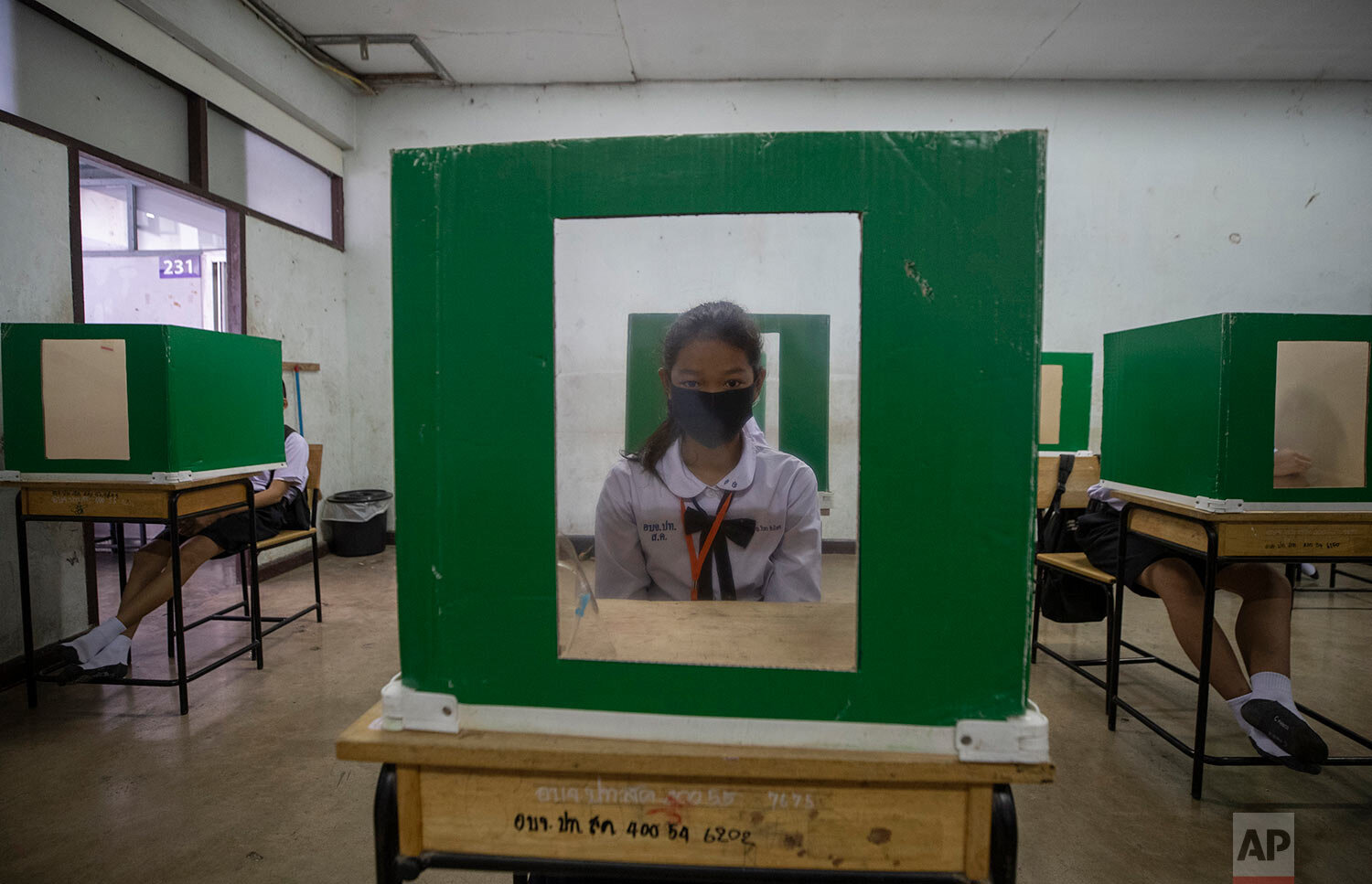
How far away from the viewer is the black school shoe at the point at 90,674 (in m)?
2.12

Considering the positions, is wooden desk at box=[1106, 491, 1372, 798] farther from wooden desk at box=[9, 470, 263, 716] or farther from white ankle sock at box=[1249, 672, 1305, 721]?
wooden desk at box=[9, 470, 263, 716]

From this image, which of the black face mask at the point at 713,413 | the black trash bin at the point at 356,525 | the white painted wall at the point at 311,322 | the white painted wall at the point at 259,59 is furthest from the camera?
the black trash bin at the point at 356,525

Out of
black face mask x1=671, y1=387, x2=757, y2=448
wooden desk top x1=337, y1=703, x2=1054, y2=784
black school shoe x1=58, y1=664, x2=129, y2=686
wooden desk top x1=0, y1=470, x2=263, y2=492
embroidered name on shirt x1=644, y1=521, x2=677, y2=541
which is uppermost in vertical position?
black face mask x1=671, y1=387, x2=757, y2=448

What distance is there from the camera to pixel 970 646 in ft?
1.72

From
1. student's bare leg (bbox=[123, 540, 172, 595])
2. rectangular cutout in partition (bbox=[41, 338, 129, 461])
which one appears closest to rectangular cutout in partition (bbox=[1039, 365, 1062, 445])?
rectangular cutout in partition (bbox=[41, 338, 129, 461])

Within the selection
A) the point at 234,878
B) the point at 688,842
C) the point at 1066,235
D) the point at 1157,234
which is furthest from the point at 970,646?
the point at 1157,234

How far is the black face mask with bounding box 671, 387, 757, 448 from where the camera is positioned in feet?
4.66

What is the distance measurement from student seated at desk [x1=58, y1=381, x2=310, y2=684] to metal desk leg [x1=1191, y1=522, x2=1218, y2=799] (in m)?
3.02

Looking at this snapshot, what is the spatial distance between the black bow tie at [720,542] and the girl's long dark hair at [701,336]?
188 millimetres

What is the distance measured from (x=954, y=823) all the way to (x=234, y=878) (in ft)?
5.33

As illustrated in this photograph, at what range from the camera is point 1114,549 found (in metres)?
2.14

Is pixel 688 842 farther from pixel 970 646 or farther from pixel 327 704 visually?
pixel 327 704

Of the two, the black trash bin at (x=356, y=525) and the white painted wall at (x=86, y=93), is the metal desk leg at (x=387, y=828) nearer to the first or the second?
the white painted wall at (x=86, y=93)

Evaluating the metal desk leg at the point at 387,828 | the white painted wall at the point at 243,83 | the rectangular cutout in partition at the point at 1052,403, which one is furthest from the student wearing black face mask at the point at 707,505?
the white painted wall at the point at 243,83
